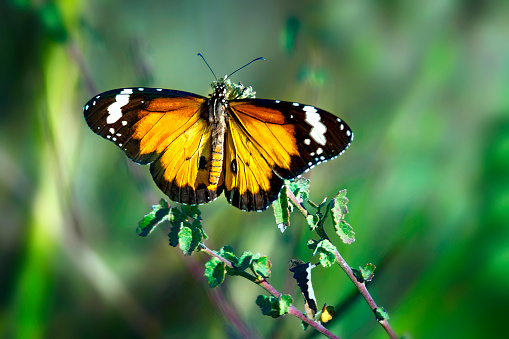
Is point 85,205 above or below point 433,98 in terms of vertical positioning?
above

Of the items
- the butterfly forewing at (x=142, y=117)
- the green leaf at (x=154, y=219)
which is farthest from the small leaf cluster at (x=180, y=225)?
the butterfly forewing at (x=142, y=117)

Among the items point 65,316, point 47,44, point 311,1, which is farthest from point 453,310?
point 47,44

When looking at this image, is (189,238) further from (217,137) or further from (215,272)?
(217,137)

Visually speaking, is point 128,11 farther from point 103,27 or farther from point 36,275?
point 36,275

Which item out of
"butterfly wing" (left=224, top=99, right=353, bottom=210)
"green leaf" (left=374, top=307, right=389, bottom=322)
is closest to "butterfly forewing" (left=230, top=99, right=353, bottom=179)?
"butterfly wing" (left=224, top=99, right=353, bottom=210)

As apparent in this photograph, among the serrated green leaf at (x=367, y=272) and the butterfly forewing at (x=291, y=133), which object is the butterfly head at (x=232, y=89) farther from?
the serrated green leaf at (x=367, y=272)

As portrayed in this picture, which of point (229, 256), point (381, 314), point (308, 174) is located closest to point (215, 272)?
point (229, 256)
